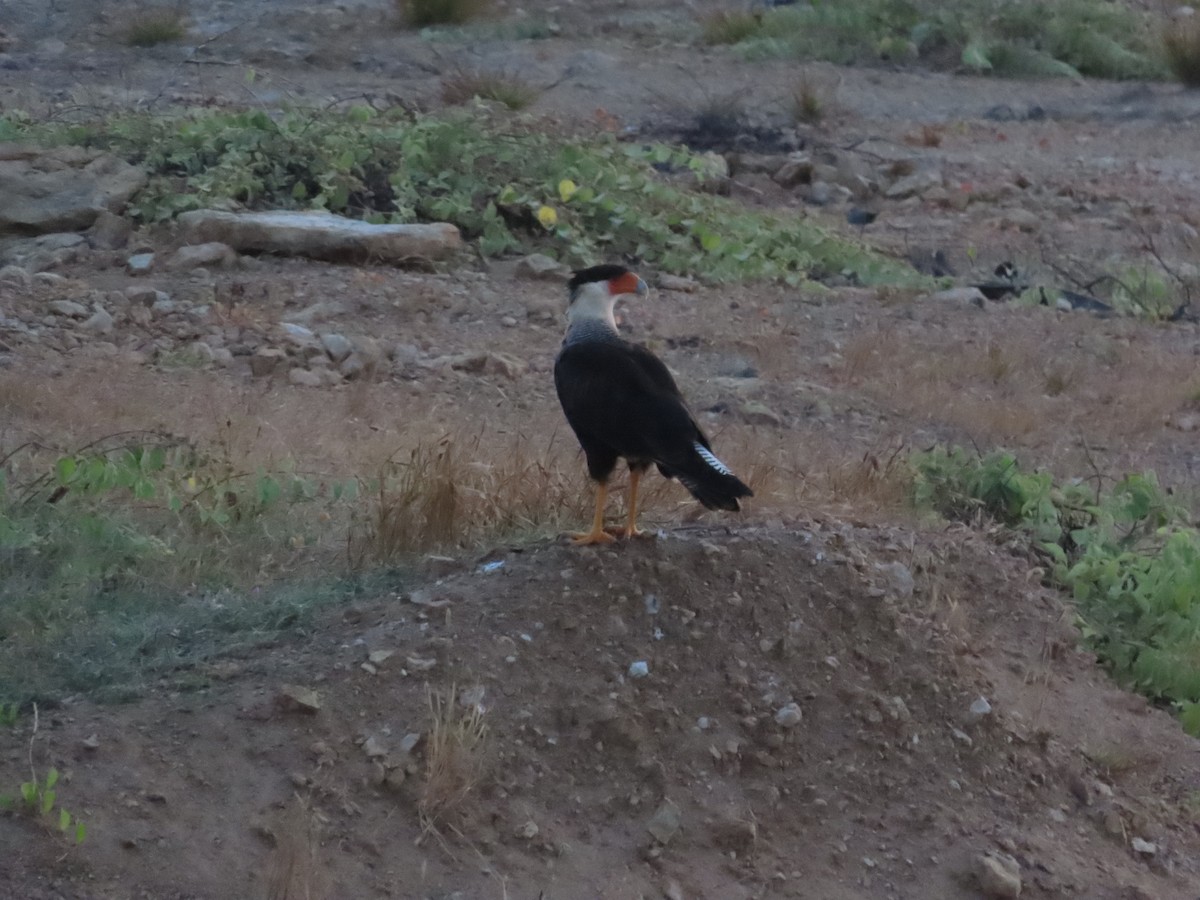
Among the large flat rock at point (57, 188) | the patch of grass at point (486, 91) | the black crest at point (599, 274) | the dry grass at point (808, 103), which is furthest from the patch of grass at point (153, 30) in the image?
the black crest at point (599, 274)

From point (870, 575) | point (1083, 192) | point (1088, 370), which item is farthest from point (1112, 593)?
point (1083, 192)

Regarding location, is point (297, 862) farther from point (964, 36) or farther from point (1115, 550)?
point (964, 36)

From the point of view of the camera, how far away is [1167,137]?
1519 cm

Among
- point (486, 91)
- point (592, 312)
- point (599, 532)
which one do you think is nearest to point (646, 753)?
point (599, 532)

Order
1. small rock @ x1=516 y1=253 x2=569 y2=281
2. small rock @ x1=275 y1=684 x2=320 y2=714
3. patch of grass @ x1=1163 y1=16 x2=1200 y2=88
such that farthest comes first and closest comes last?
patch of grass @ x1=1163 y1=16 x2=1200 y2=88 → small rock @ x1=516 y1=253 x2=569 y2=281 → small rock @ x1=275 y1=684 x2=320 y2=714

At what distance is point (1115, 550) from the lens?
5.18 m

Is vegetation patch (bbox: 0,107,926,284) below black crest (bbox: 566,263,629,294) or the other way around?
below

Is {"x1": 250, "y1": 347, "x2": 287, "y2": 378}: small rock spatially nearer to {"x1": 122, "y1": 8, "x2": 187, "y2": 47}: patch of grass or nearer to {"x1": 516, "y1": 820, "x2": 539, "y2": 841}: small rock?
{"x1": 516, "y1": 820, "x2": 539, "y2": 841}: small rock

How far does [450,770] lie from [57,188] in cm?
645

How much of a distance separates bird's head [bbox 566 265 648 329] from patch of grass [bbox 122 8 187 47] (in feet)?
42.5

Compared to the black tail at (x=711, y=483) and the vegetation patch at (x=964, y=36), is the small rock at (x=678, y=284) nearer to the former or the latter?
the black tail at (x=711, y=483)

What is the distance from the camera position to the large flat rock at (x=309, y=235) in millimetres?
8586

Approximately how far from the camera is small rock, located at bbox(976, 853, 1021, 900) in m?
3.56

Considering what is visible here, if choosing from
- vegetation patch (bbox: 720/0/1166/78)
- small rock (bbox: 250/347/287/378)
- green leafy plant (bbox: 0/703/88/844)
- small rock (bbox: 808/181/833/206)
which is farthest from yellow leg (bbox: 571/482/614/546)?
vegetation patch (bbox: 720/0/1166/78)
